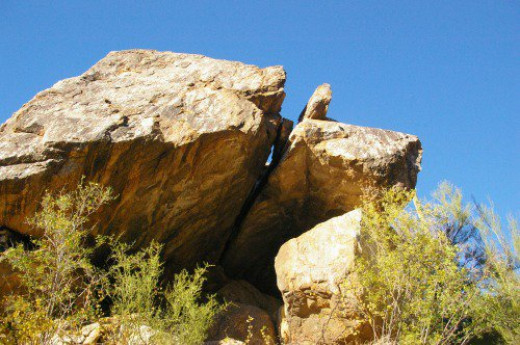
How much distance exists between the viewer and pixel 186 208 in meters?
13.8

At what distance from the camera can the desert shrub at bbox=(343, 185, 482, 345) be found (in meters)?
10.1

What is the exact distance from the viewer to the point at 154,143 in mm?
12508

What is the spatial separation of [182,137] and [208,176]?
134cm

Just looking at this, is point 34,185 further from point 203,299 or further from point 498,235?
point 498,235

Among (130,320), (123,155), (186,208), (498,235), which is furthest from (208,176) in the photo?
(498,235)

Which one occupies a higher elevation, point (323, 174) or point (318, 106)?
point (318, 106)

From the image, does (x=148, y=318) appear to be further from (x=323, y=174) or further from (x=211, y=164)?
(x=323, y=174)

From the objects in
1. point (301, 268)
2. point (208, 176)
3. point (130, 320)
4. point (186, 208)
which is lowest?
point (130, 320)

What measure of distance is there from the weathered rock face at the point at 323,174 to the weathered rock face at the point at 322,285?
165 centimetres

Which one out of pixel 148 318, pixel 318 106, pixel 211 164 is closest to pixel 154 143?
pixel 211 164

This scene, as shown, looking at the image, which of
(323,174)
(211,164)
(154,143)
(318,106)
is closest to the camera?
(154,143)

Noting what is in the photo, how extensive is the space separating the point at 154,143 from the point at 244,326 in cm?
514

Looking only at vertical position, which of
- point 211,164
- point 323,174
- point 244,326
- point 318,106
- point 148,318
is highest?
point 318,106

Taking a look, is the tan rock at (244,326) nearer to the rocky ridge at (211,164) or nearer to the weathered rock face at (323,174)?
the rocky ridge at (211,164)
